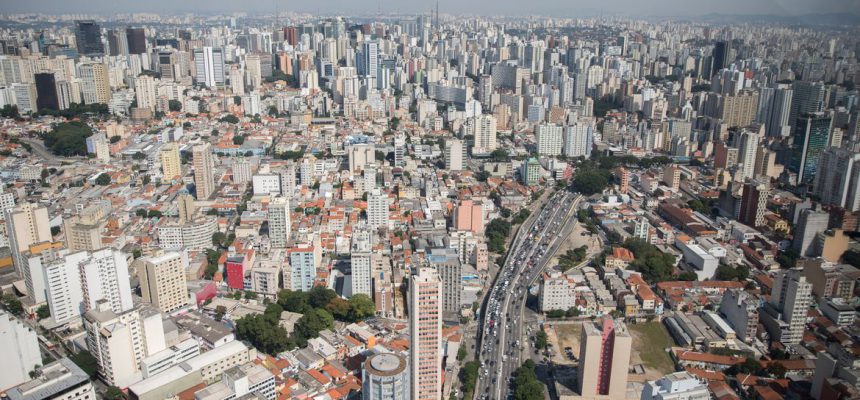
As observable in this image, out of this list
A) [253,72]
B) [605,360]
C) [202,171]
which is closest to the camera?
[605,360]

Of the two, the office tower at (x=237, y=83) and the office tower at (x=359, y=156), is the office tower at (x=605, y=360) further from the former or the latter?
the office tower at (x=237, y=83)

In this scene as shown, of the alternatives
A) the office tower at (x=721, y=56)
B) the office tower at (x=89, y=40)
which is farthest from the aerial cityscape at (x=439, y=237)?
the office tower at (x=89, y=40)

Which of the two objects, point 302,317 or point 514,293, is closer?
point 302,317

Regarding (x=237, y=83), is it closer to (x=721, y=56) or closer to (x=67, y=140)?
(x=67, y=140)

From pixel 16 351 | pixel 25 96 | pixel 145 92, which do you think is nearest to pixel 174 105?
pixel 145 92

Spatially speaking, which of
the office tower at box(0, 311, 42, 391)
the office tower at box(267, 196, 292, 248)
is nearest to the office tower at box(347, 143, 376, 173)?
the office tower at box(267, 196, 292, 248)

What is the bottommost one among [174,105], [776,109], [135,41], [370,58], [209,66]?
[174,105]

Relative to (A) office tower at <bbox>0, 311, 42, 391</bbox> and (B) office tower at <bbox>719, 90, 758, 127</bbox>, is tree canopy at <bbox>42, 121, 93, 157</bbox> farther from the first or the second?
(B) office tower at <bbox>719, 90, 758, 127</bbox>
